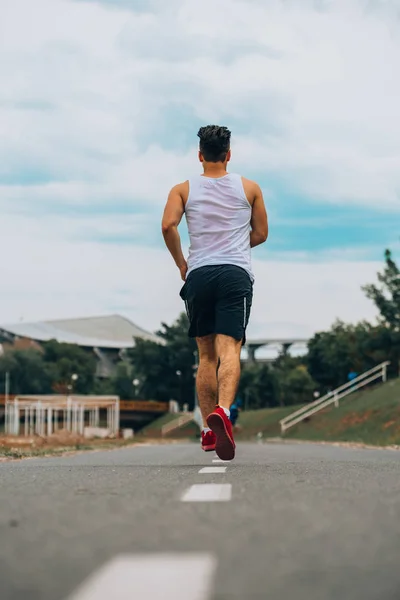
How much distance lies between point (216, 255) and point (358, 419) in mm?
41607

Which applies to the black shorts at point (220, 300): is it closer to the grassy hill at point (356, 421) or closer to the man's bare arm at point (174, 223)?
the man's bare arm at point (174, 223)

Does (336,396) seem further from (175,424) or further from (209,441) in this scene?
(209,441)

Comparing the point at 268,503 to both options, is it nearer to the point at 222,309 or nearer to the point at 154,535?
the point at 154,535

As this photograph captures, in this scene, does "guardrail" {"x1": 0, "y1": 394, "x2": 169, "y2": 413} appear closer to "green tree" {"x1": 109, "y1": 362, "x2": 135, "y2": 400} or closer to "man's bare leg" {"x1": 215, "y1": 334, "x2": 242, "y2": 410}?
"green tree" {"x1": 109, "y1": 362, "x2": 135, "y2": 400}

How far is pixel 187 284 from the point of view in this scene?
26.8 ft

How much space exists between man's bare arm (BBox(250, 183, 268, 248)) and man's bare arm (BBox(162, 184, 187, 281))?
555mm

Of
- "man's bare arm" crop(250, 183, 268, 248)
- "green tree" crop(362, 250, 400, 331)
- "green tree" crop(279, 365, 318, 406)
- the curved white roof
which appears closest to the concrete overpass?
Answer: the curved white roof

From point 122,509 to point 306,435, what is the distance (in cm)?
5146

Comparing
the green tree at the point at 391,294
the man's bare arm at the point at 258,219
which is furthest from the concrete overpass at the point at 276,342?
the man's bare arm at the point at 258,219

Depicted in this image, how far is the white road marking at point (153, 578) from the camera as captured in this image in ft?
7.21

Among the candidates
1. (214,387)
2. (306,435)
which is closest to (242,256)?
(214,387)

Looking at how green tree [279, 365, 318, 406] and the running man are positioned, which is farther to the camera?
green tree [279, 365, 318, 406]

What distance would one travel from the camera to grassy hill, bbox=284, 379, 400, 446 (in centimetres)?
4298

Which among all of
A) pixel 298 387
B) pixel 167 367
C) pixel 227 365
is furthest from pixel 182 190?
pixel 167 367
